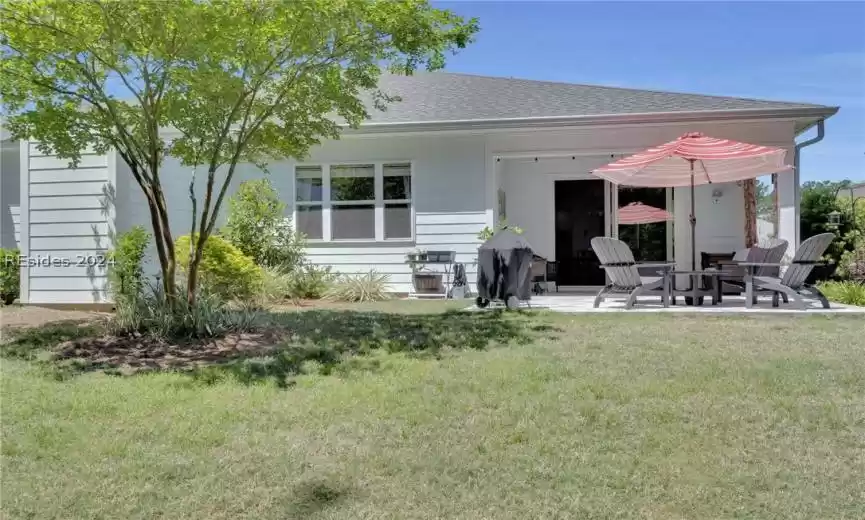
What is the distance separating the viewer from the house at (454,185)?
9.63 metres

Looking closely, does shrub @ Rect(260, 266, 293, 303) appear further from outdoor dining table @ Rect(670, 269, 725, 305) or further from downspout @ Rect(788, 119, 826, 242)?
downspout @ Rect(788, 119, 826, 242)

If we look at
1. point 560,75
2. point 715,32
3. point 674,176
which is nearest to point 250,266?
point 674,176

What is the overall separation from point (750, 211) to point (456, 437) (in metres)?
10.1

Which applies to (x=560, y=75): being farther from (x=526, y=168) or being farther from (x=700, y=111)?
(x=700, y=111)

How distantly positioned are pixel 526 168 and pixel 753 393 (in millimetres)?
9509

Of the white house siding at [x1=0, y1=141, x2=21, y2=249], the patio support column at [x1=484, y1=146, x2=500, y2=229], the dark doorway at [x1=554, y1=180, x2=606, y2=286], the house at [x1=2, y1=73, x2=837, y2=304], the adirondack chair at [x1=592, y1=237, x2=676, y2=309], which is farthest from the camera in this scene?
the white house siding at [x1=0, y1=141, x2=21, y2=249]

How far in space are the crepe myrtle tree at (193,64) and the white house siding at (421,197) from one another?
4378mm

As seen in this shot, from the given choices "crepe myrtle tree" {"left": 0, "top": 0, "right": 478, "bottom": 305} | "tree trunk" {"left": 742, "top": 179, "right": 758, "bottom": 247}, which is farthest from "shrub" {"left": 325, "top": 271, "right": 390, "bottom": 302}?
"tree trunk" {"left": 742, "top": 179, "right": 758, "bottom": 247}

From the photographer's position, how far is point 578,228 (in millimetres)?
13172

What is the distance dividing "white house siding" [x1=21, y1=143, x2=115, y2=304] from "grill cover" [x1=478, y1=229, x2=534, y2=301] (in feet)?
19.5

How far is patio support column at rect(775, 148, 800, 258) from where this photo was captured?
1010 centimetres

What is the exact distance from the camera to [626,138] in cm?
1070

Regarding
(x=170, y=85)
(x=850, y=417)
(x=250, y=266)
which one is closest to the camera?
(x=850, y=417)

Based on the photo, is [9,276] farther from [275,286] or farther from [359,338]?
[359,338]
